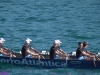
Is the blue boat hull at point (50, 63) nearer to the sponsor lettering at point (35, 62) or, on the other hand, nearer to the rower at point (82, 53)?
the sponsor lettering at point (35, 62)

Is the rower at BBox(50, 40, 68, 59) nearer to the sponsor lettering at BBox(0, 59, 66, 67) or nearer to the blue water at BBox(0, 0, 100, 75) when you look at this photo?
the sponsor lettering at BBox(0, 59, 66, 67)

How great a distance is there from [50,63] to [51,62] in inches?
4.9

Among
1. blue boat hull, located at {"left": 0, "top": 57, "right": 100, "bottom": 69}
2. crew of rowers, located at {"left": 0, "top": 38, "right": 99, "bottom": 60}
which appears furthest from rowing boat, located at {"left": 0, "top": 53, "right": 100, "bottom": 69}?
crew of rowers, located at {"left": 0, "top": 38, "right": 99, "bottom": 60}

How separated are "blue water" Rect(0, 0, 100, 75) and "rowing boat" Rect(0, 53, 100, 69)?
0.47 metres

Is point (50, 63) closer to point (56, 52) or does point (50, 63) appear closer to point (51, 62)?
point (51, 62)

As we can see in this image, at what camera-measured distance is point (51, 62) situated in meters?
40.8

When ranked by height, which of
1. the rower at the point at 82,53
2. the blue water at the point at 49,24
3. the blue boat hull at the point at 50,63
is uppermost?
the blue water at the point at 49,24

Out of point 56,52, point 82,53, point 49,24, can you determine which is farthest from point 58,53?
point 49,24

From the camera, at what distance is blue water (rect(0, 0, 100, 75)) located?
48.7 meters

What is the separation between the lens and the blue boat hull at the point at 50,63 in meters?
40.4

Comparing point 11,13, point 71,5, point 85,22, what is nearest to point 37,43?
point 85,22

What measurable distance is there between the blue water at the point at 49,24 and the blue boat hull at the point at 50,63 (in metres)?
0.47

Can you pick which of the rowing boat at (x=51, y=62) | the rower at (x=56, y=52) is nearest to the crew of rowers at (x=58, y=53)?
the rower at (x=56, y=52)

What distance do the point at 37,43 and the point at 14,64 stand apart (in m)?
9.01
